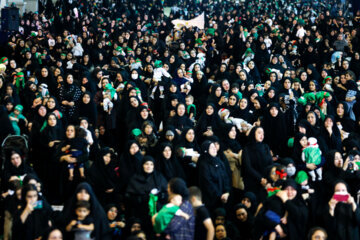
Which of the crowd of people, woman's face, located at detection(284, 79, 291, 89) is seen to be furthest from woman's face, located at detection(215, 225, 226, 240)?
woman's face, located at detection(284, 79, 291, 89)

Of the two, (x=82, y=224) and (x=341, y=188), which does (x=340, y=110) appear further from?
(x=82, y=224)

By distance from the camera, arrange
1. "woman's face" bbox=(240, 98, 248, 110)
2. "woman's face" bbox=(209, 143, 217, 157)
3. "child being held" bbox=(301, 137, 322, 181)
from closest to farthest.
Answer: "woman's face" bbox=(209, 143, 217, 157)
"child being held" bbox=(301, 137, 322, 181)
"woman's face" bbox=(240, 98, 248, 110)

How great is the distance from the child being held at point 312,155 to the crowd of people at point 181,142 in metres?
0.02

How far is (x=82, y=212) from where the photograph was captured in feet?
16.4

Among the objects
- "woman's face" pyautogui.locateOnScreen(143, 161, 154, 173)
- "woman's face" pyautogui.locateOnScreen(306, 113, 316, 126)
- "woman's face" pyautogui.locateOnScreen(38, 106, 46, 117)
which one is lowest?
"woman's face" pyautogui.locateOnScreen(143, 161, 154, 173)

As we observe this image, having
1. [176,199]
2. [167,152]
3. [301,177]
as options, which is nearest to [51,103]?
[167,152]

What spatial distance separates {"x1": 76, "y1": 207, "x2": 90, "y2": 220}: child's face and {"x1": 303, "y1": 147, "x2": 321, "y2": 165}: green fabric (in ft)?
10.1

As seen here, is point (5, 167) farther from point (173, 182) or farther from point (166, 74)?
point (166, 74)

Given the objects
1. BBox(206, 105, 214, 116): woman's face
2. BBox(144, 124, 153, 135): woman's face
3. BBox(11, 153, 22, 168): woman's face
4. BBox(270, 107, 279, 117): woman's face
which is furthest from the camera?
BBox(270, 107, 279, 117): woman's face

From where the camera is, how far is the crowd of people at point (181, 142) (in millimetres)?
5184

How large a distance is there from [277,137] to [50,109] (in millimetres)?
3417

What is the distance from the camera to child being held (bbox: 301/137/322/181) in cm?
691

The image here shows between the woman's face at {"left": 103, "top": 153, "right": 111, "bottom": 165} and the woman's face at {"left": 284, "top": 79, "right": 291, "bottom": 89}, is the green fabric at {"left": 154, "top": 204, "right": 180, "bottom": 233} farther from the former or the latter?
the woman's face at {"left": 284, "top": 79, "right": 291, "bottom": 89}

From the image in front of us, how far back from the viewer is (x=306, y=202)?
5.67m
